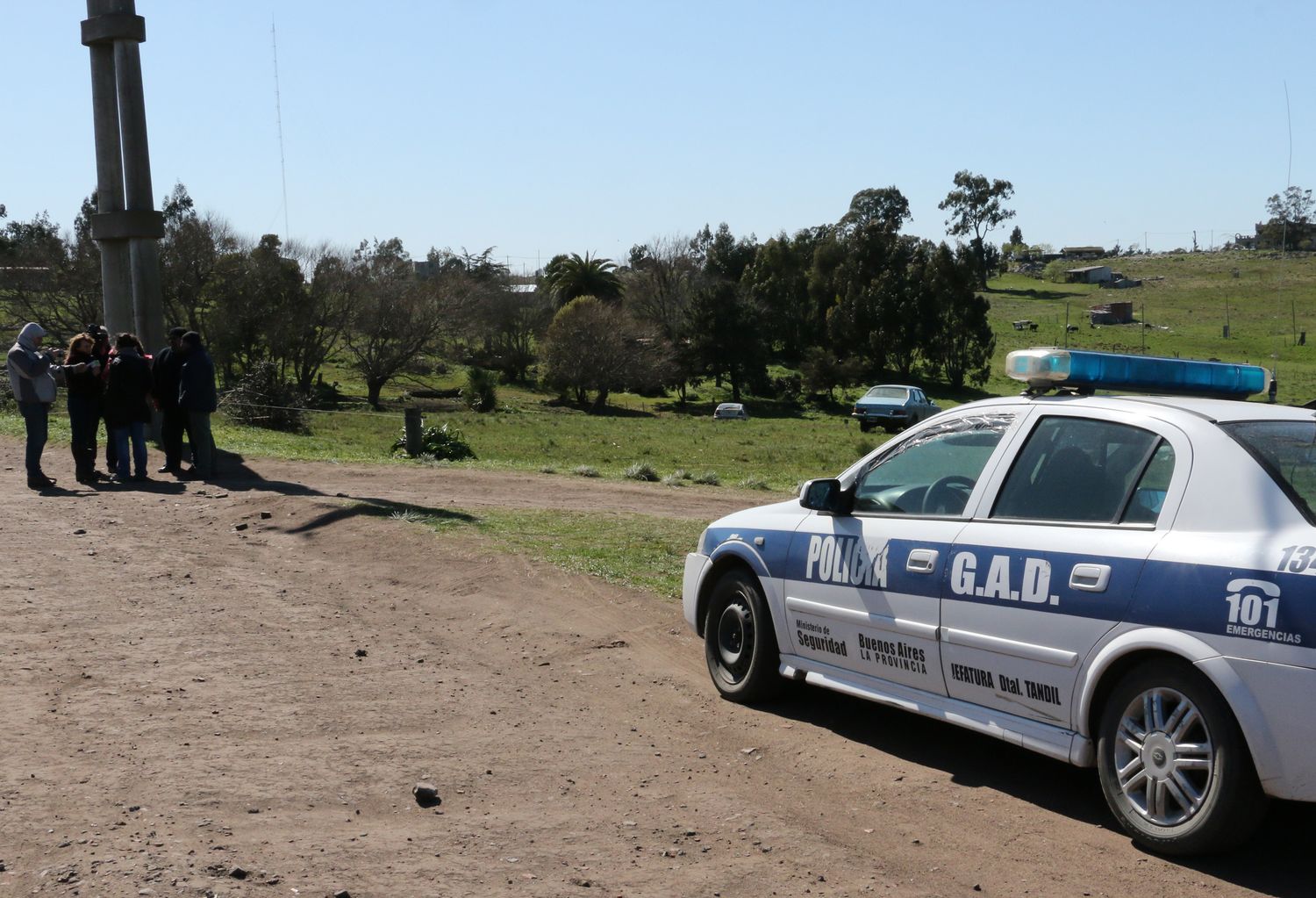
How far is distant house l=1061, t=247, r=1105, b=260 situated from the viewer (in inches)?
4907

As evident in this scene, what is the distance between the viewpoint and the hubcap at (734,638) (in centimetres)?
655

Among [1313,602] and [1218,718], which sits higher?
[1313,602]

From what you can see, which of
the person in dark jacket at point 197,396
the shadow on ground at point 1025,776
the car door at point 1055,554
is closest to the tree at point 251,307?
the person in dark jacket at point 197,396

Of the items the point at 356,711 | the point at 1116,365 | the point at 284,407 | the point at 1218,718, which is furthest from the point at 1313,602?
the point at 284,407

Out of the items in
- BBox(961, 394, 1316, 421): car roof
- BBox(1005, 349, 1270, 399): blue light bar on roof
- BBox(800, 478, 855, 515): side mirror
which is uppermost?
BBox(1005, 349, 1270, 399): blue light bar on roof

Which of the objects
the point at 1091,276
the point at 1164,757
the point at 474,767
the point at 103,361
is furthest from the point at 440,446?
the point at 1091,276

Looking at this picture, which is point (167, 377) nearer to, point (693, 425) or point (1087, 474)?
point (1087, 474)

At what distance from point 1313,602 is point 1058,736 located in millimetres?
1210

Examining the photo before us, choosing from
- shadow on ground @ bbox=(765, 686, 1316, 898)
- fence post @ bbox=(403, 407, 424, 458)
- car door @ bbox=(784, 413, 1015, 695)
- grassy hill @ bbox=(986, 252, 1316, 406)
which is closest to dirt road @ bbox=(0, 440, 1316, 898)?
shadow on ground @ bbox=(765, 686, 1316, 898)

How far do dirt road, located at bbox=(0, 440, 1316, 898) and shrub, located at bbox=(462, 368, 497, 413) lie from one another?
148 feet

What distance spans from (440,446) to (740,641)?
16.8 m

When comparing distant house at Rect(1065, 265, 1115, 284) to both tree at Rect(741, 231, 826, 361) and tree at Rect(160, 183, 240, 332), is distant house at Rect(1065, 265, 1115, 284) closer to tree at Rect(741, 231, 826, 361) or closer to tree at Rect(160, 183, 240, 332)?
tree at Rect(741, 231, 826, 361)

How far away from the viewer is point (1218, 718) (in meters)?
4.14

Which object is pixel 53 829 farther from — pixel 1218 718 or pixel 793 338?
pixel 793 338
